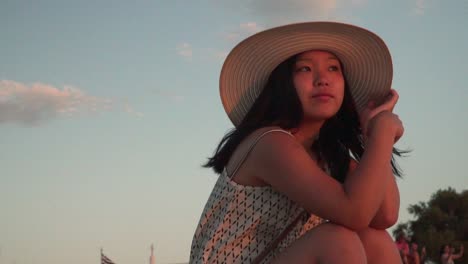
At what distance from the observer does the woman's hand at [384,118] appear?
9.73ft

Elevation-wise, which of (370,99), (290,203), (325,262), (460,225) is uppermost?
(460,225)

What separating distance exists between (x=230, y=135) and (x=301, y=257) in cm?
87

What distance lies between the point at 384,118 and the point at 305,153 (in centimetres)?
43

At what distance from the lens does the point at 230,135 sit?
3.34 metres

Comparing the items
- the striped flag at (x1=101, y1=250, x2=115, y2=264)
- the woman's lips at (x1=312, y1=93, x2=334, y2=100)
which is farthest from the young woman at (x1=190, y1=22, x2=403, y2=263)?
the striped flag at (x1=101, y1=250, x2=115, y2=264)

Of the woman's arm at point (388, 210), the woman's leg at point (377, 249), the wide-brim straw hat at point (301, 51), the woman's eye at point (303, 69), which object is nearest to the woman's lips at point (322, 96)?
the woman's eye at point (303, 69)

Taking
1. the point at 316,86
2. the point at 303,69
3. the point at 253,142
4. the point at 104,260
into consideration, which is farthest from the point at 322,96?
the point at 104,260

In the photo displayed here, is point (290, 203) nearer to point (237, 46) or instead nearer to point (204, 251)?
point (204, 251)

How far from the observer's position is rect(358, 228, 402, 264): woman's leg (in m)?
3.03

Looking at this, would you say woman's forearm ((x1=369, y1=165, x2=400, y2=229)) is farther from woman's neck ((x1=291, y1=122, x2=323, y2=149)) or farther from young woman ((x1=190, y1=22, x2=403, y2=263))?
woman's neck ((x1=291, y1=122, x2=323, y2=149))

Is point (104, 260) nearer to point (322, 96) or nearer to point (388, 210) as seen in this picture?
point (388, 210)

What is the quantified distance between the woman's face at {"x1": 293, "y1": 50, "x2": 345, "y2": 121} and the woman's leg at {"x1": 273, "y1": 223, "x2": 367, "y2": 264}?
2.00 ft

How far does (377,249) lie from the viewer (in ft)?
9.95

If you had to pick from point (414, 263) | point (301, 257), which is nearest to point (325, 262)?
point (301, 257)
